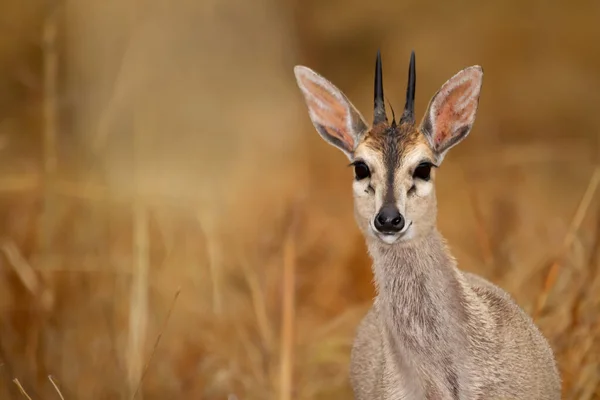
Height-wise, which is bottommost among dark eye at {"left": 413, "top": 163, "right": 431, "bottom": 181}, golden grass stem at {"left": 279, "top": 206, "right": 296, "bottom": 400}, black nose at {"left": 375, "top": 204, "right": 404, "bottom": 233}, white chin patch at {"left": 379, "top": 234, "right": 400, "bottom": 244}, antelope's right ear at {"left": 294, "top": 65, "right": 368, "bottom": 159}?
golden grass stem at {"left": 279, "top": 206, "right": 296, "bottom": 400}

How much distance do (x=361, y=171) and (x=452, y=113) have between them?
44 centimetres

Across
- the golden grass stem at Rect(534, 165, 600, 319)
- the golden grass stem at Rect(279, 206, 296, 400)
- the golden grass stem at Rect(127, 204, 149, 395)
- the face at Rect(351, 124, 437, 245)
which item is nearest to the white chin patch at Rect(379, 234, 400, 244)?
the face at Rect(351, 124, 437, 245)

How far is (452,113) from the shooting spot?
3.77 metres

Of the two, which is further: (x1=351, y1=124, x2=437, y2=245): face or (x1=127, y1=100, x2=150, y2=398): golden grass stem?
(x1=127, y1=100, x2=150, y2=398): golden grass stem

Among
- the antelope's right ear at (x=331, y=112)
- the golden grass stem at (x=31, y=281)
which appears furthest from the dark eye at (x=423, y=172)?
the golden grass stem at (x=31, y=281)

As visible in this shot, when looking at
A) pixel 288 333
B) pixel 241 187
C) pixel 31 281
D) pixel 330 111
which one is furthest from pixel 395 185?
pixel 241 187

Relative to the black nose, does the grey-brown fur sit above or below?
below

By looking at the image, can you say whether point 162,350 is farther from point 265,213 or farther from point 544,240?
point 544,240

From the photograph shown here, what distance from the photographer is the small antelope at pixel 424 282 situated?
11.5 ft

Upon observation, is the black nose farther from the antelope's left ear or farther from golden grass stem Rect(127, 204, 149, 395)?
golden grass stem Rect(127, 204, 149, 395)

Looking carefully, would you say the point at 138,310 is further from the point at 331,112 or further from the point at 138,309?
the point at 331,112

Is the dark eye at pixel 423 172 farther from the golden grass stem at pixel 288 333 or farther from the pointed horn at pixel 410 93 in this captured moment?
the golden grass stem at pixel 288 333

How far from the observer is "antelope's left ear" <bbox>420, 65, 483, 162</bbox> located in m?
3.73

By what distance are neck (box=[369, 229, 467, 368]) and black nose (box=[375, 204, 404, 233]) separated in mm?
215
